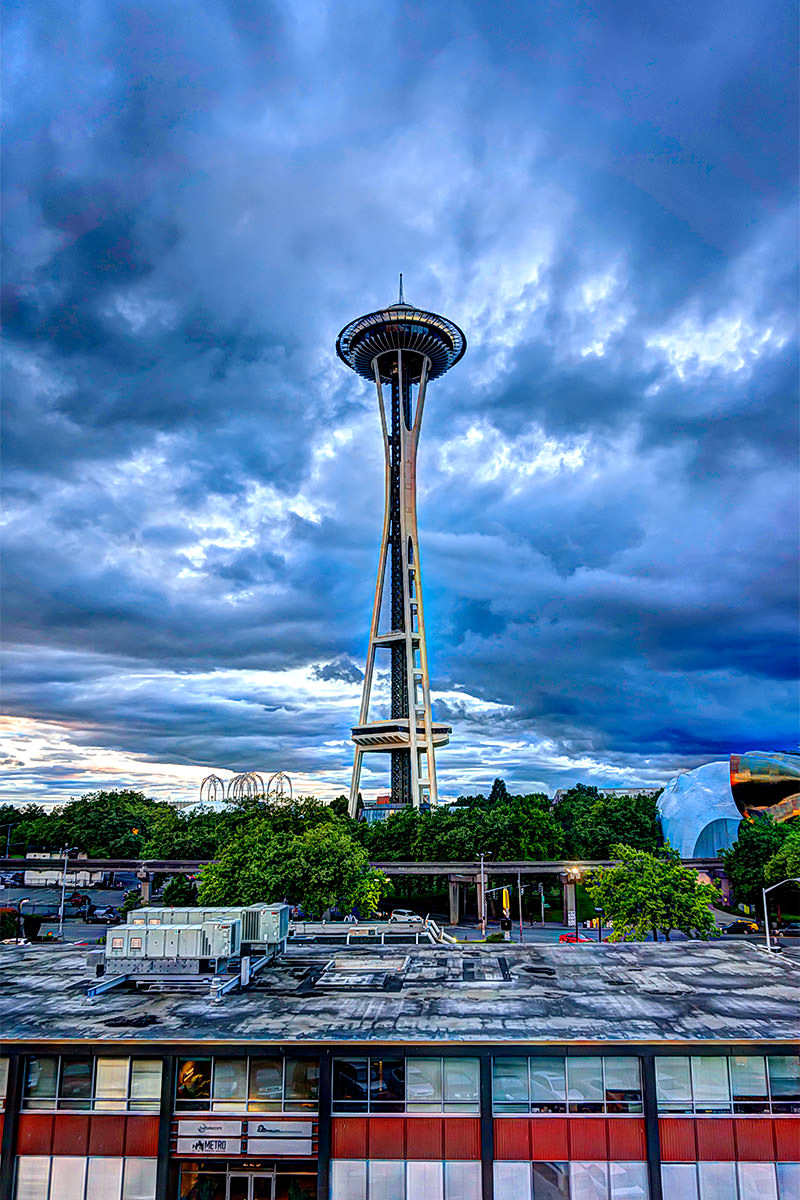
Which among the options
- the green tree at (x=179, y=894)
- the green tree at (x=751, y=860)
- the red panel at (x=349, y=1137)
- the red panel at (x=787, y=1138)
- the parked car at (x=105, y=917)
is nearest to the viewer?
the red panel at (x=787, y=1138)

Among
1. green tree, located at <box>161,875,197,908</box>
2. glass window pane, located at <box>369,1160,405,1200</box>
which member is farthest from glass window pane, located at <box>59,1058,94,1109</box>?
green tree, located at <box>161,875,197,908</box>

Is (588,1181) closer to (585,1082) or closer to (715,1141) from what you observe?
(585,1082)

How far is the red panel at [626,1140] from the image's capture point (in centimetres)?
2862

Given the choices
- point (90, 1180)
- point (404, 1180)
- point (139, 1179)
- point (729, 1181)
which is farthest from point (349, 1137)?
point (729, 1181)

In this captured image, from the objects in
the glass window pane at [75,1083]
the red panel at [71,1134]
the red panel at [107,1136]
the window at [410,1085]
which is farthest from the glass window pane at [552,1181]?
the glass window pane at [75,1083]

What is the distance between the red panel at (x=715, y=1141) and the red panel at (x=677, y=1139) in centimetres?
25

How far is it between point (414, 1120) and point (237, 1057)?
6.73 m

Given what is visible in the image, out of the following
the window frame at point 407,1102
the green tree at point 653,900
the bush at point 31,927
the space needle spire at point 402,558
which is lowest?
the bush at point 31,927

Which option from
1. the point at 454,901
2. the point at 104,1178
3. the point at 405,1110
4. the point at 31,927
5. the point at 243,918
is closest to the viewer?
the point at 405,1110

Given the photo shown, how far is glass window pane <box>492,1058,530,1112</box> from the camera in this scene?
29.1 metres

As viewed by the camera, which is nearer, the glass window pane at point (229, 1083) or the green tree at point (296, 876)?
the glass window pane at point (229, 1083)

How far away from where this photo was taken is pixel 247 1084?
29.8 m

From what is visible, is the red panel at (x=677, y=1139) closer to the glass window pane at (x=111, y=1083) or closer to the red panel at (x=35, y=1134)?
the glass window pane at (x=111, y=1083)

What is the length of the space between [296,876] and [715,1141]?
40.7 metres
